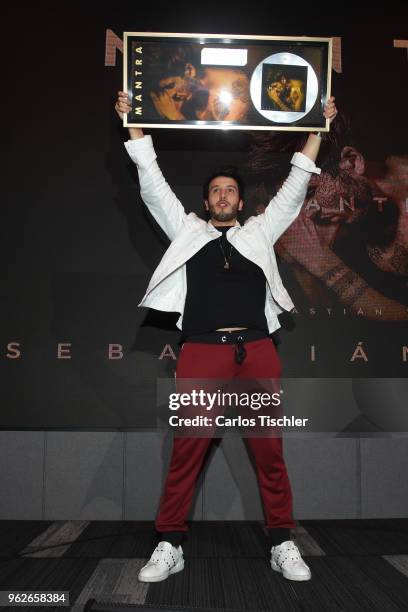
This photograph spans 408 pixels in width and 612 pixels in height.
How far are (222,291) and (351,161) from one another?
1.11m

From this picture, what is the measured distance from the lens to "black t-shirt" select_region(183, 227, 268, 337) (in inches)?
73.5

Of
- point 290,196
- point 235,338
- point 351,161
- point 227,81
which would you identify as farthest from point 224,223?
point 351,161

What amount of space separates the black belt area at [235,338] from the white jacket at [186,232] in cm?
17

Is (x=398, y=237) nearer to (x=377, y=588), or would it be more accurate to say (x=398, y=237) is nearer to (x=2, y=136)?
(x=377, y=588)

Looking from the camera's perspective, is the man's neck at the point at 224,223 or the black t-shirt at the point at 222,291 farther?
the man's neck at the point at 224,223

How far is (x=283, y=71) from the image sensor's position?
2076mm

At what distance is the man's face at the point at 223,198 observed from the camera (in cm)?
198

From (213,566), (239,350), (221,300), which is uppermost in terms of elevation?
(221,300)

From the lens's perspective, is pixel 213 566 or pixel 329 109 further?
pixel 329 109

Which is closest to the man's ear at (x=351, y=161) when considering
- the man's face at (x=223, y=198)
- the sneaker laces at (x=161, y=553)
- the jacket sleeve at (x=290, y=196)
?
the jacket sleeve at (x=290, y=196)

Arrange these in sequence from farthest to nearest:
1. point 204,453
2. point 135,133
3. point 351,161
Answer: point 351,161
point 135,133
point 204,453

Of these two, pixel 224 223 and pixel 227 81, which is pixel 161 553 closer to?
pixel 224 223

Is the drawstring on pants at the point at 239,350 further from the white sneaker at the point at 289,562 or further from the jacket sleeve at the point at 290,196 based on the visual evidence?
the white sneaker at the point at 289,562

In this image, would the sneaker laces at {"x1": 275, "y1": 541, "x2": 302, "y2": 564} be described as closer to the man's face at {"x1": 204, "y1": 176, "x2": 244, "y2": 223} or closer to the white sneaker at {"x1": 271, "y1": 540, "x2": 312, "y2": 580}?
the white sneaker at {"x1": 271, "y1": 540, "x2": 312, "y2": 580}
